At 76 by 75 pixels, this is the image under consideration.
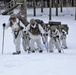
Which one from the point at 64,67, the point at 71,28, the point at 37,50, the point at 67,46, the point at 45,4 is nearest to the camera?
the point at 64,67

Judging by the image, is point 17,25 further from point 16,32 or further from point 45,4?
point 45,4

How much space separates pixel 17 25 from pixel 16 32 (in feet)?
0.80

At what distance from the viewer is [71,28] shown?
24.8 meters

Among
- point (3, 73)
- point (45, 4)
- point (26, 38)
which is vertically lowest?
point (3, 73)

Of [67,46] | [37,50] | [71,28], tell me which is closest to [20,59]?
[37,50]

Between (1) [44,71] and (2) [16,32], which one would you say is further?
(2) [16,32]

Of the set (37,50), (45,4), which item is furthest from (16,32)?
(45,4)

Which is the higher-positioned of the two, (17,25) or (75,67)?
(17,25)

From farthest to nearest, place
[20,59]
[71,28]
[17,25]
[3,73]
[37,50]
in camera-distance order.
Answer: [71,28] < [37,50] < [17,25] < [20,59] < [3,73]

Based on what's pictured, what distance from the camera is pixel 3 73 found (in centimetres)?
762

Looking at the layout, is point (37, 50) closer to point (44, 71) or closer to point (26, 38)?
point (26, 38)

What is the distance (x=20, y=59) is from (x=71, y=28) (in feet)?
50.9

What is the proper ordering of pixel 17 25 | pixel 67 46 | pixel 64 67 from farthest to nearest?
pixel 67 46 < pixel 17 25 < pixel 64 67

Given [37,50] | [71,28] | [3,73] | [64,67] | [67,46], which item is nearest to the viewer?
[3,73]
